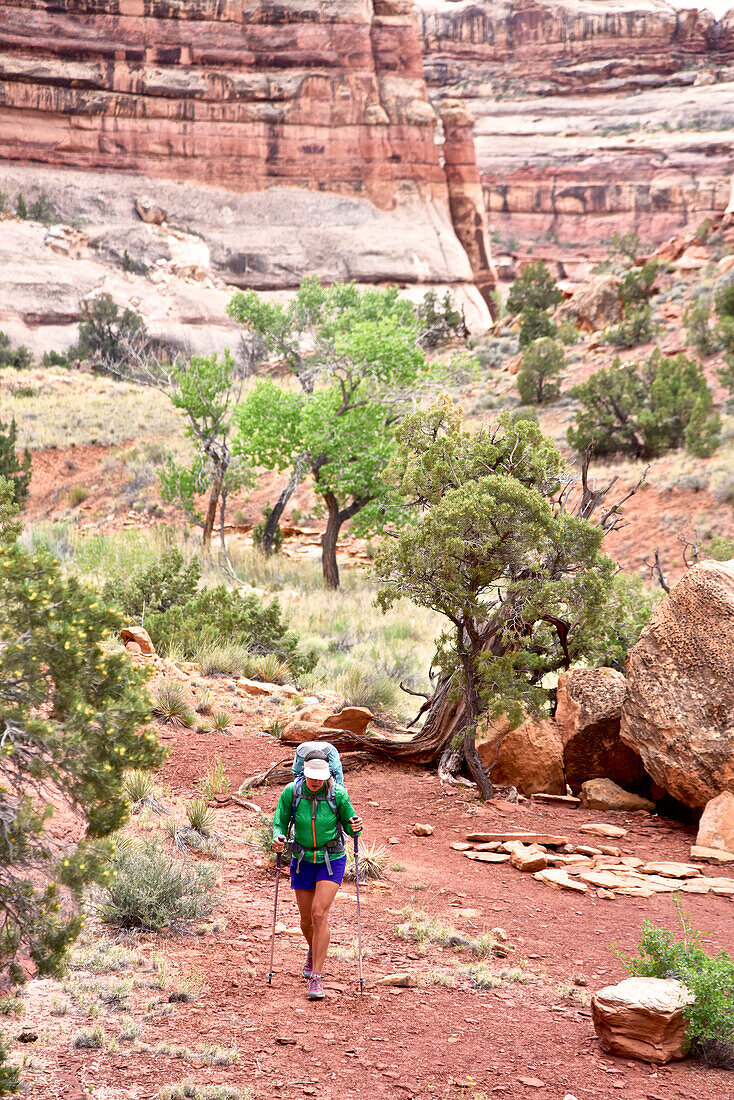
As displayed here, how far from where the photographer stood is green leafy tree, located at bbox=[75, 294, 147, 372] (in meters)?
42.2

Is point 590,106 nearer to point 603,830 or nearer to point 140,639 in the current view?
point 140,639

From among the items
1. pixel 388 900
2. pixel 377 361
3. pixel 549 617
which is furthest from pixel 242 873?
pixel 377 361

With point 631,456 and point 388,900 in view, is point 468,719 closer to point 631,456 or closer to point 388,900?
point 388,900

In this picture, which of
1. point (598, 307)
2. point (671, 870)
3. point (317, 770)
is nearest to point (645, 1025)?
point (317, 770)

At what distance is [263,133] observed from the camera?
194ft

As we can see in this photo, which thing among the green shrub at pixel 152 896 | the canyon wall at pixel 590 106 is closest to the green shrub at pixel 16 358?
the green shrub at pixel 152 896

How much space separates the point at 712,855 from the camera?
23.6 feet

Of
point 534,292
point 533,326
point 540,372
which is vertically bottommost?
point 540,372

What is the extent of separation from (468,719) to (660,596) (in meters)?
4.43

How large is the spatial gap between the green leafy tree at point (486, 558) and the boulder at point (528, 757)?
0.25 m

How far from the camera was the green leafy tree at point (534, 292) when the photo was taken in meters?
39.3

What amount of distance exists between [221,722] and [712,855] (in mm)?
5004

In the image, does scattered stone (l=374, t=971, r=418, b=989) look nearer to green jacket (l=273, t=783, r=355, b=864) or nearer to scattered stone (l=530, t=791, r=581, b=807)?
green jacket (l=273, t=783, r=355, b=864)

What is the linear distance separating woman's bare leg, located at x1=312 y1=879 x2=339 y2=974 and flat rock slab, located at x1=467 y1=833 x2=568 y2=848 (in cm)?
284
